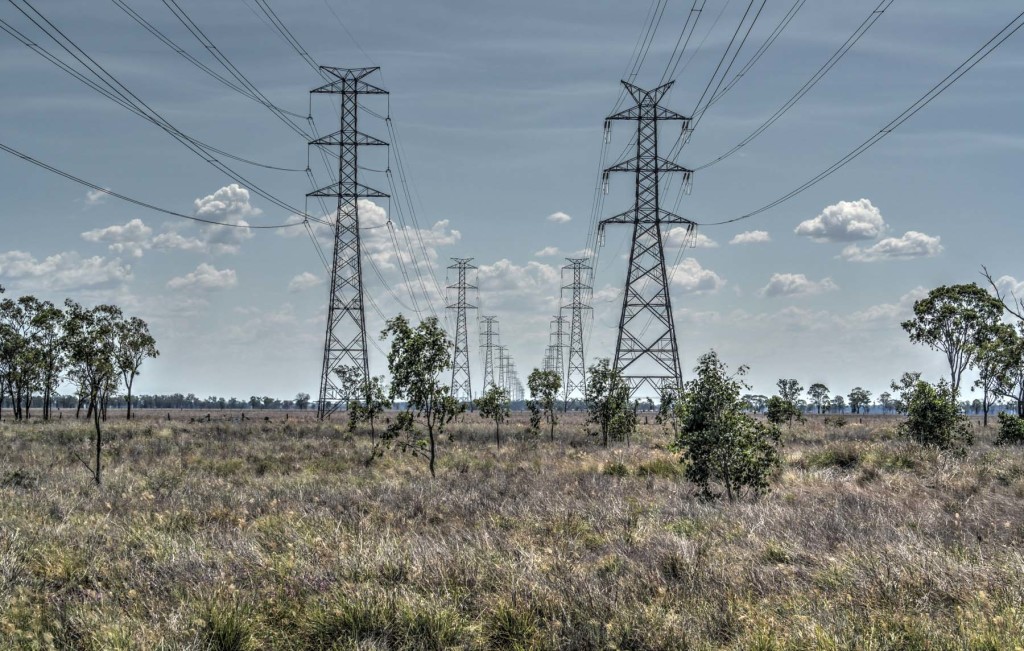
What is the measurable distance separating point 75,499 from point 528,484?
10441mm

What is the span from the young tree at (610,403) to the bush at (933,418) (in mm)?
12235

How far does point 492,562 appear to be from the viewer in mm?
9492

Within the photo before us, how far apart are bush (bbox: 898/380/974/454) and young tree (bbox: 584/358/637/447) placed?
12.2 metres

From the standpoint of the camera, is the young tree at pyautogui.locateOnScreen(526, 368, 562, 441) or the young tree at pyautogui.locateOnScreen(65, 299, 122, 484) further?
the young tree at pyautogui.locateOnScreen(526, 368, 562, 441)

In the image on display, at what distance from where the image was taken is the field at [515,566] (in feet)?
24.1

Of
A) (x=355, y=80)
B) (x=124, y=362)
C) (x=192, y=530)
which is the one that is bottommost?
(x=192, y=530)

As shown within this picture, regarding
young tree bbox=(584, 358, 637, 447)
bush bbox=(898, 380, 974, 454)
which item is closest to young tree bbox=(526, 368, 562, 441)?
young tree bbox=(584, 358, 637, 447)

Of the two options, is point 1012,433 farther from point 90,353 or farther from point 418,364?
point 90,353

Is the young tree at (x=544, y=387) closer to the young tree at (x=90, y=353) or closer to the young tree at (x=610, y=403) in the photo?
the young tree at (x=610, y=403)

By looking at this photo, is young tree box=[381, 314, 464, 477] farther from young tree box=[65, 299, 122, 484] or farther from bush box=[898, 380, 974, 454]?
bush box=[898, 380, 974, 454]

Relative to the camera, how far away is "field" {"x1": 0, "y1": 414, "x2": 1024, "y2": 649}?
736 cm

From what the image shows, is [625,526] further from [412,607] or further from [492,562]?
[412,607]

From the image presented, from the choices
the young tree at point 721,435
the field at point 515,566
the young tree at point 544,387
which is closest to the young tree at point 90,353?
the field at point 515,566

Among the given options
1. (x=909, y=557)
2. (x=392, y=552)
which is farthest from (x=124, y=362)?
(x=909, y=557)
